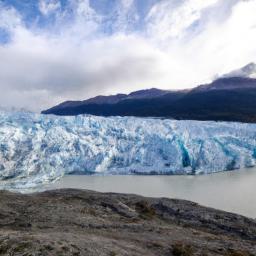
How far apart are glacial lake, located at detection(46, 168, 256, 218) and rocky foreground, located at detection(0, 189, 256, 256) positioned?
6716 millimetres

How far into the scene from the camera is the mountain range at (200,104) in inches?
2340

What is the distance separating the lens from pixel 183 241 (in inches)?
359

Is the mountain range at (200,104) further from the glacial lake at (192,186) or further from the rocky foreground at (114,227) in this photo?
the rocky foreground at (114,227)

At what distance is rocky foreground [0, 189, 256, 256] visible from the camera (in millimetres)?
6855

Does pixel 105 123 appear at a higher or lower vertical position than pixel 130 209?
higher

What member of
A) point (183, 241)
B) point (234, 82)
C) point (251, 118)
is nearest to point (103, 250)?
point (183, 241)

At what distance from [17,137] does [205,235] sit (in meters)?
21.6

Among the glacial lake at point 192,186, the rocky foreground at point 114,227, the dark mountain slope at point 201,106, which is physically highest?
the dark mountain slope at point 201,106

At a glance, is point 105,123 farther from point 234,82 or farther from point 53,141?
point 234,82

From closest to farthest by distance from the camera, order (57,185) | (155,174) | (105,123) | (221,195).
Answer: (221,195)
(57,185)
(155,174)
(105,123)

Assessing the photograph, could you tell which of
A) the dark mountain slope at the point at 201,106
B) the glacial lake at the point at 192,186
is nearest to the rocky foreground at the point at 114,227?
the glacial lake at the point at 192,186

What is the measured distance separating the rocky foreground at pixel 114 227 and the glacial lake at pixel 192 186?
264 inches

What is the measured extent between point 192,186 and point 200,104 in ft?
152

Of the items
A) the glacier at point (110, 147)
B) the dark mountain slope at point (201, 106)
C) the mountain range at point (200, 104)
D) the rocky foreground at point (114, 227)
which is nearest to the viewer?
the rocky foreground at point (114, 227)
